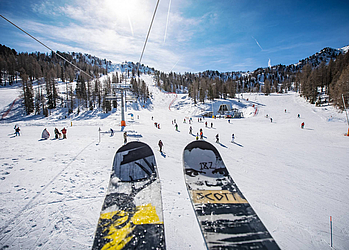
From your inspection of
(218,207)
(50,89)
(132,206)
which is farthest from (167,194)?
(50,89)

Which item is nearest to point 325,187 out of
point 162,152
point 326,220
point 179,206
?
point 326,220

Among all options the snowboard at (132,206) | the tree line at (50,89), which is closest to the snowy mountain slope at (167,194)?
the snowboard at (132,206)

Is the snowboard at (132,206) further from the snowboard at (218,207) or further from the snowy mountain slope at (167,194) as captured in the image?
the snowboard at (218,207)

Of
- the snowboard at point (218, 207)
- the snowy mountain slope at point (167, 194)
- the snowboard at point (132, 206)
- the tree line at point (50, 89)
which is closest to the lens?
A: the snowboard at point (132, 206)

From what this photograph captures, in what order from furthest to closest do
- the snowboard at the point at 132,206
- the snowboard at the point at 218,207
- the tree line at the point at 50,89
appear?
the tree line at the point at 50,89 → the snowboard at the point at 218,207 → the snowboard at the point at 132,206

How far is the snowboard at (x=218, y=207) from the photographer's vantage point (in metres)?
4.66

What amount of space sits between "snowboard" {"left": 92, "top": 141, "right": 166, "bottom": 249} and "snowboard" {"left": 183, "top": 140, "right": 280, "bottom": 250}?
1.65 meters

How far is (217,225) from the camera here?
512cm

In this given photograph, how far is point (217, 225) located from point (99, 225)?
13.2ft

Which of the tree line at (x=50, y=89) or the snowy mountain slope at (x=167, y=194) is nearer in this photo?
the snowy mountain slope at (x=167, y=194)

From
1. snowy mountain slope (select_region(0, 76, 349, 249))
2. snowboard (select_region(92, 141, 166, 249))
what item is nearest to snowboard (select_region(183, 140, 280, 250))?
snowy mountain slope (select_region(0, 76, 349, 249))

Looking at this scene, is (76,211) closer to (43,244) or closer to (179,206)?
(43,244)

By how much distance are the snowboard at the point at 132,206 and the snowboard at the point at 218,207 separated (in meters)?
1.65

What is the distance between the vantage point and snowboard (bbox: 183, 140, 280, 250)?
4660mm
